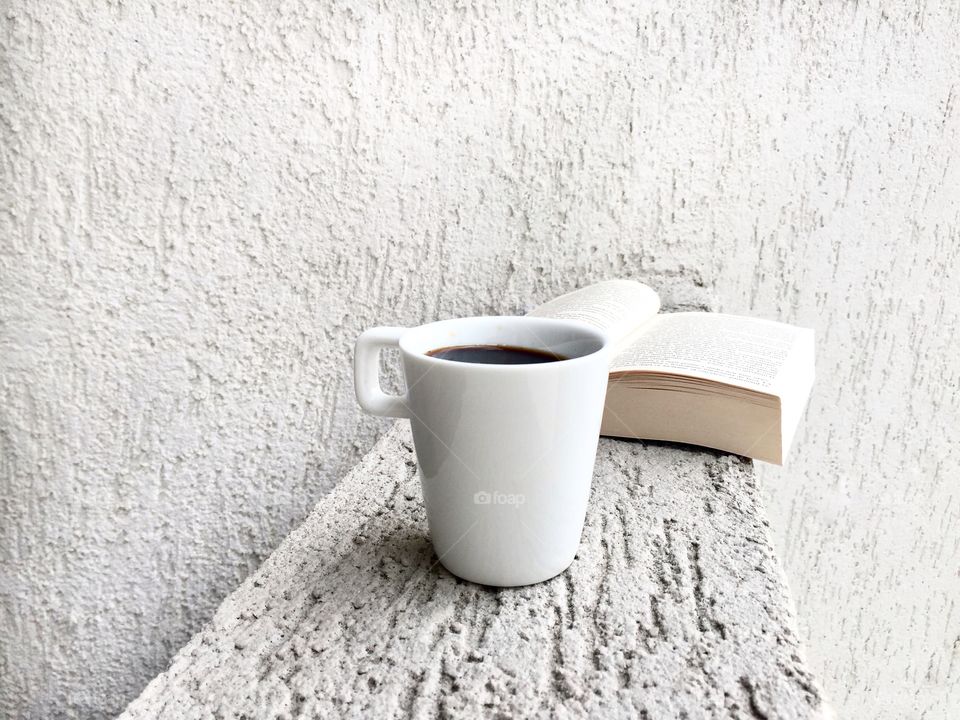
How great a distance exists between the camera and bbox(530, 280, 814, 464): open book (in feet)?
1.98

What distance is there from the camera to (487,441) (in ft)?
1.30

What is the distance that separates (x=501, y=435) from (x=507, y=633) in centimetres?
11

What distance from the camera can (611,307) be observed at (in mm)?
732

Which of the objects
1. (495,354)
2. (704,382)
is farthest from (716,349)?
(495,354)

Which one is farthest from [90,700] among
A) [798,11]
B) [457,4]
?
[798,11]

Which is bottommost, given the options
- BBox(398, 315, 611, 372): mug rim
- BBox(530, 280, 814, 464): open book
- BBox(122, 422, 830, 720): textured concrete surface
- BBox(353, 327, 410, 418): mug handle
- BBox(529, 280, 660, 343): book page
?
BBox(122, 422, 830, 720): textured concrete surface

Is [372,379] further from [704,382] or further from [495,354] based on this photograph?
[704,382]

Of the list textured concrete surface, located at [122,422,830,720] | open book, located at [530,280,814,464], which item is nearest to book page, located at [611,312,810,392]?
open book, located at [530,280,814,464]

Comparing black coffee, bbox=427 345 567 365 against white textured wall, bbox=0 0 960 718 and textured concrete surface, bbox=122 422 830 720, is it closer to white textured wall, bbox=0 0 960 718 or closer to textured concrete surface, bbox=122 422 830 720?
textured concrete surface, bbox=122 422 830 720

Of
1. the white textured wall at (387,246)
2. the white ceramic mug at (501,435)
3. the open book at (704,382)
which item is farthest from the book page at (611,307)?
the white ceramic mug at (501,435)

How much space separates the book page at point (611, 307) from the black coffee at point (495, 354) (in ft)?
0.67

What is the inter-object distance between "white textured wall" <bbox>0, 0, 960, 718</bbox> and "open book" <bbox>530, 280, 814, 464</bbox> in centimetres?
25

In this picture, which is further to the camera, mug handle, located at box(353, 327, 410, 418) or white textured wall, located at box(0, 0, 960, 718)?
white textured wall, located at box(0, 0, 960, 718)

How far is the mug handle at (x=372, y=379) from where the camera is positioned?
45 centimetres
